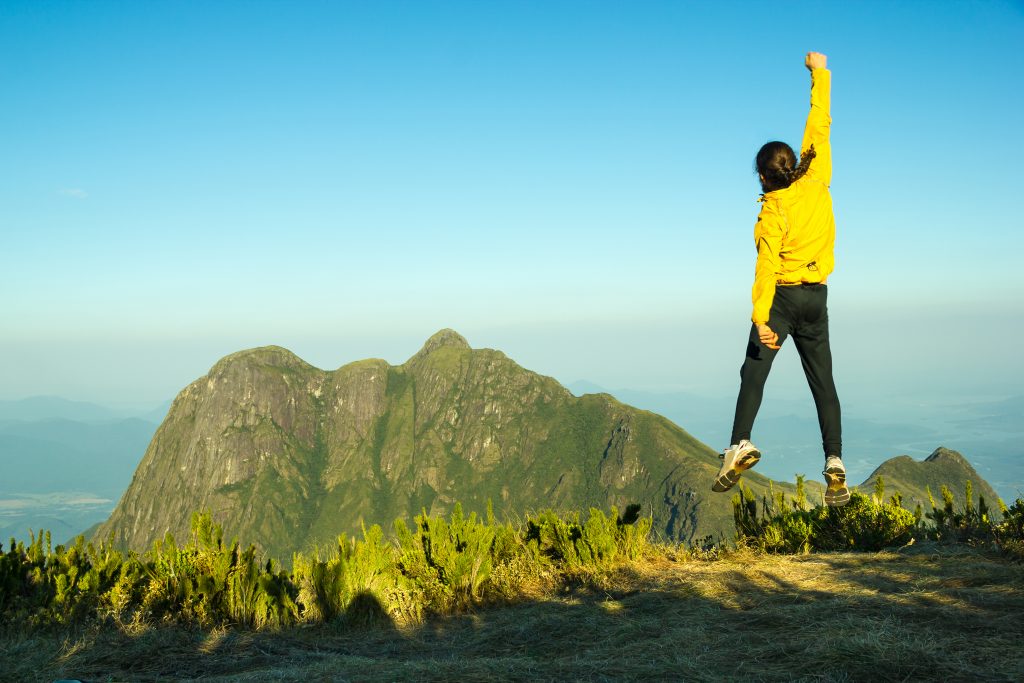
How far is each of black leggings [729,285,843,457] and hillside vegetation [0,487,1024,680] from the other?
1430 mm

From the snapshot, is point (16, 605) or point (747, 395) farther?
point (16, 605)

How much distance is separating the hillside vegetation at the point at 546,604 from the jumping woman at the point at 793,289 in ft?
3.99

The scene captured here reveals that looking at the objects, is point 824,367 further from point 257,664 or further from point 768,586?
point 257,664

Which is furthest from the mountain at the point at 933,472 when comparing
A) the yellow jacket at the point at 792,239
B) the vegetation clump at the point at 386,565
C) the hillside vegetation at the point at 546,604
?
the yellow jacket at the point at 792,239

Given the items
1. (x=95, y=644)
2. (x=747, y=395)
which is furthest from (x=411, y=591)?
(x=747, y=395)

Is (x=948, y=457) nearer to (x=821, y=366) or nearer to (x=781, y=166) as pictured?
(x=821, y=366)

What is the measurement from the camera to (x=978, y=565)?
20.6 feet

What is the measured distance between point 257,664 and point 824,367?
5131mm

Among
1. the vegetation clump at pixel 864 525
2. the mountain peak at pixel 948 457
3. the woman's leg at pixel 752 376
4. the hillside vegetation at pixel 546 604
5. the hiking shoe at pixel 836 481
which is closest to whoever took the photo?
the hillside vegetation at pixel 546 604

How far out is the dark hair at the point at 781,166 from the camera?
5664 mm

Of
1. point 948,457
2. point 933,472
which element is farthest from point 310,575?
point 948,457

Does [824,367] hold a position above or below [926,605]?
above

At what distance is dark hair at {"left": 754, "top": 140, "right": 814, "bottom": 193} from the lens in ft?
18.6

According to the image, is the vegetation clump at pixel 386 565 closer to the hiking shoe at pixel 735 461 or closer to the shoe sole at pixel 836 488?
the hiking shoe at pixel 735 461
